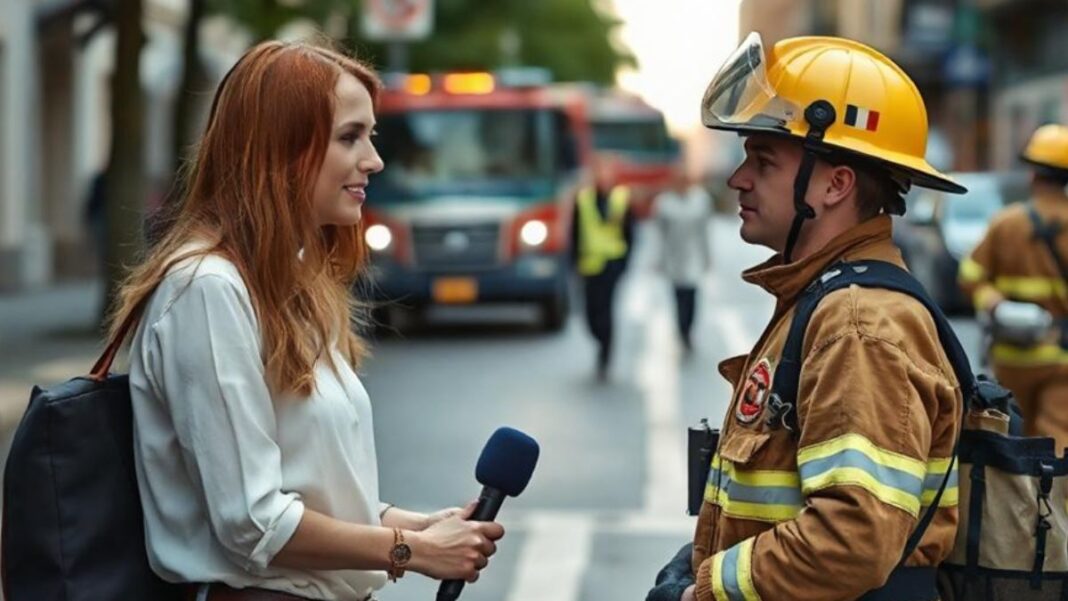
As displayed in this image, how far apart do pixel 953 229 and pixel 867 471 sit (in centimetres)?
1763

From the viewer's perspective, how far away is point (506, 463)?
10.1ft

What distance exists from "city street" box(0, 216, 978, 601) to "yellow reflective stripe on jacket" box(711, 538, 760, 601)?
15.2ft

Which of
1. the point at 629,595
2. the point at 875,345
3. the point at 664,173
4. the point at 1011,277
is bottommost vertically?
the point at 664,173

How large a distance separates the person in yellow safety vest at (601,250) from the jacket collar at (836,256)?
13186 millimetres

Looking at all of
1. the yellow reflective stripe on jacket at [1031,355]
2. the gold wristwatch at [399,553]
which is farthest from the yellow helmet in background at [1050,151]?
the gold wristwatch at [399,553]

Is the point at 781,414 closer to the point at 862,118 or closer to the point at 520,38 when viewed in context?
the point at 862,118

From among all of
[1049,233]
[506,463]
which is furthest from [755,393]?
[1049,233]

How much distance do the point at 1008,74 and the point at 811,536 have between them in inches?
1800

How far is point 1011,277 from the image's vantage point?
704 centimetres

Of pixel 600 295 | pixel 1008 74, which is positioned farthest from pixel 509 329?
pixel 1008 74

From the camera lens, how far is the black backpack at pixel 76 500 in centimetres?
275

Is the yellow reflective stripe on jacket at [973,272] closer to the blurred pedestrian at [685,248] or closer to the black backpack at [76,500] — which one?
the black backpack at [76,500]

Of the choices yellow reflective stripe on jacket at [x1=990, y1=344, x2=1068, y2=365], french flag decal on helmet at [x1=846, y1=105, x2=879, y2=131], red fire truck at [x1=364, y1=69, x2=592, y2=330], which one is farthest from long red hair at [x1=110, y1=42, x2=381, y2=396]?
red fire truck at [x1=364, y1=69, x2=592, y2=330]

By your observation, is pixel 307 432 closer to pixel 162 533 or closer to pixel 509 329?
pixel 162 533
